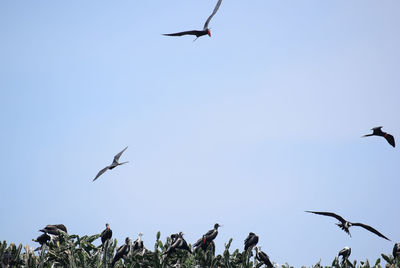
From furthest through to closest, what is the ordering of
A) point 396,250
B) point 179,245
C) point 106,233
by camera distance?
point 396,250 < point 106,233 < point 179,245

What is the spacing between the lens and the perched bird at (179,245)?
14.1 meters

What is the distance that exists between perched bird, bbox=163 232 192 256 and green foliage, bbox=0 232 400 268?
0.14m

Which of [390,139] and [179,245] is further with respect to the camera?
[390,139]

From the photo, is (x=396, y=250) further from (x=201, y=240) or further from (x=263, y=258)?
(x=201, y=240)

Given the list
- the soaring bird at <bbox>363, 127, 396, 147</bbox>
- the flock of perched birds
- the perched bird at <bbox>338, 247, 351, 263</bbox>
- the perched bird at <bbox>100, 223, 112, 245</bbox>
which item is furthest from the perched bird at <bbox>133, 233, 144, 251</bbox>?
the soaring bird at <bbox>363, 127, 396, 147</bbox>

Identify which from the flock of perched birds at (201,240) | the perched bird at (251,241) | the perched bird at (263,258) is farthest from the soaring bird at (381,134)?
the perched bird at (263,258)

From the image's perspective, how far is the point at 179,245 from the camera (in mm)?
14375

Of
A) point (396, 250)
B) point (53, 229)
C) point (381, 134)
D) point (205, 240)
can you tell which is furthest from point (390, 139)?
point (53, 229)

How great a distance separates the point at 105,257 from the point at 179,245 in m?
2.03

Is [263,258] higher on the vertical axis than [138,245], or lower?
lower

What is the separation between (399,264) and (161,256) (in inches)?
282

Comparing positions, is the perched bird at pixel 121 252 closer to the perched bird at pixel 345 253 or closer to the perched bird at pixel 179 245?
the perched bird at pixel 179 245

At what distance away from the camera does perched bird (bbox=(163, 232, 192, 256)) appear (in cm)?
1413

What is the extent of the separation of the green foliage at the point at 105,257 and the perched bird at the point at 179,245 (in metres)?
0.14
